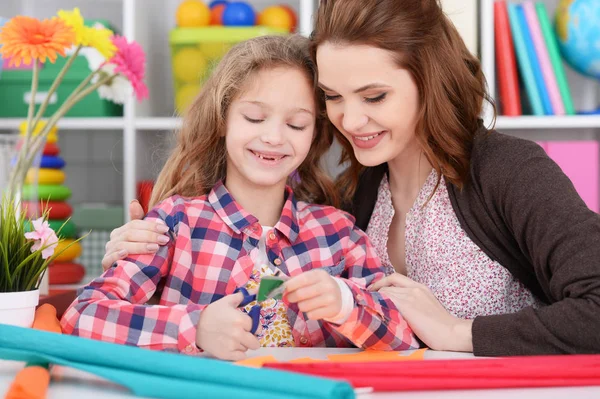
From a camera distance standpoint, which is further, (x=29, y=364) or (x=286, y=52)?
(x=286, y=52)

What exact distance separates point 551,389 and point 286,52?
2.58 ft

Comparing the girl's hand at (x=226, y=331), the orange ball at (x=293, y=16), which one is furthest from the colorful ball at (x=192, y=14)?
the girl's hand at (x=226, y=331)

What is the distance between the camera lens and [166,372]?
0.81m

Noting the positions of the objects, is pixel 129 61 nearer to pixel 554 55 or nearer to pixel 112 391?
pixel 112 391

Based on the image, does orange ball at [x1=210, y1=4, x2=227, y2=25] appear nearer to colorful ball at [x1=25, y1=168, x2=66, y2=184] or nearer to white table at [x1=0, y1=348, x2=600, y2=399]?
colorful ball at [x1=25, y1=168, x2=66, y2=184]

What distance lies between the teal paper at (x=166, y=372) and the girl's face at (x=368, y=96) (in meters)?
0.61

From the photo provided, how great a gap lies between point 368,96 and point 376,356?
1.52ft

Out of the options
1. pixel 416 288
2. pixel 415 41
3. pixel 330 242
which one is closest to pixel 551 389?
pixel 416 288

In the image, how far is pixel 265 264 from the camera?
1312 mm

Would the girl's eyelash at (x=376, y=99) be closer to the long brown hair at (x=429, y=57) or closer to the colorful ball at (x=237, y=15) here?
the long brown hair at (x=429, y=57)

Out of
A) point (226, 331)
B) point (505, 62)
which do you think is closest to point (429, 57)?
point (226, 331)

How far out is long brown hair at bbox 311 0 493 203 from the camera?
1.29 m

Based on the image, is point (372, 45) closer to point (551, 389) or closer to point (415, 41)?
point (415, 41)

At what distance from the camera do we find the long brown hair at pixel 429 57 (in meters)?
1.29
